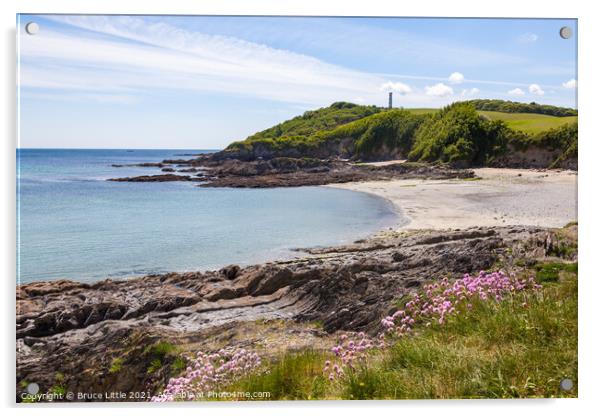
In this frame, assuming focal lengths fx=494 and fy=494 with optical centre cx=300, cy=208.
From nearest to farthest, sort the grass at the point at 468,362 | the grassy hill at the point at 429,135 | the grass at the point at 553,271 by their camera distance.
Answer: the grass at the point at 468,362 → the grass at the point at 553,271 → the grassy hill at the point at 429,135

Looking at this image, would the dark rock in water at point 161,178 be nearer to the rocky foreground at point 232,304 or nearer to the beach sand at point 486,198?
the rocky foreground at point 232,304

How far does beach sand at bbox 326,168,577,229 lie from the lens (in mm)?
4016

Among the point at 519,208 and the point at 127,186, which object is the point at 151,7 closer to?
the point at 127,186

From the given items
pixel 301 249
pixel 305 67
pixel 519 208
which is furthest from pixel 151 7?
pixel 519 208

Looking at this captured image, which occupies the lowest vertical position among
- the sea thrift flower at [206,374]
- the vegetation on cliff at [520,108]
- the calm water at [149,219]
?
the sea thrift flower at [206,374]

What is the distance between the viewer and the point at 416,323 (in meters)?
3.72

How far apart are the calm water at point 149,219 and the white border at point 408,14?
0.19 meters

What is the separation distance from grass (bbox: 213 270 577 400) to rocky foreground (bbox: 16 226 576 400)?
0.31 m

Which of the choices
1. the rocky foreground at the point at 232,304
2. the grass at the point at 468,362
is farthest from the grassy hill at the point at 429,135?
the grass at the point at 468,362

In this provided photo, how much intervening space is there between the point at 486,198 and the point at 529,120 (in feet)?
2.39

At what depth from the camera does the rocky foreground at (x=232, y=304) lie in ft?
11.9

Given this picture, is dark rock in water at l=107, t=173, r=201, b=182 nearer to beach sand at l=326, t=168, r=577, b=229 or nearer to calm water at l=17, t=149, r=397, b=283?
calm water at l=17, t=149, r=397, b=283

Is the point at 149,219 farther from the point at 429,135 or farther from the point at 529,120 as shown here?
the point at 529,120

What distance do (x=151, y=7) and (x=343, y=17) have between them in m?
1.45
